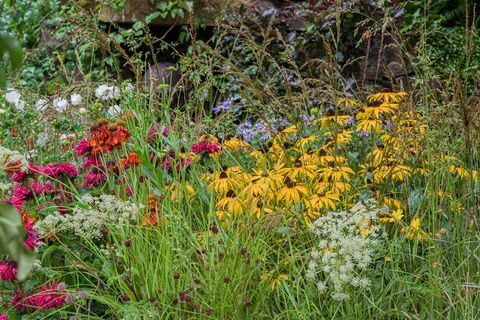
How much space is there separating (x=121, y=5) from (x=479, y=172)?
502 centimetres

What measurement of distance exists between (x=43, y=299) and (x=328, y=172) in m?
1.40

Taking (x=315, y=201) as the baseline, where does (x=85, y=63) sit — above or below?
below

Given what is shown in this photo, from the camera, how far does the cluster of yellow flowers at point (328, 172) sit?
3457 mm

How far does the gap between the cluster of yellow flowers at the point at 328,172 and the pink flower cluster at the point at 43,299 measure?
2.62 feet

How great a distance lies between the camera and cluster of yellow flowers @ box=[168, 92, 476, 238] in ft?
11.3

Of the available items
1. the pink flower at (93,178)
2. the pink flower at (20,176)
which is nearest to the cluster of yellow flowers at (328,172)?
the pink flower at (93,178)

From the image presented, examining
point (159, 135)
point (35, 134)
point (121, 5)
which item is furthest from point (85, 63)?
point (159, 135)

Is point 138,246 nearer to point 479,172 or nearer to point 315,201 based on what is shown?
point 315,201

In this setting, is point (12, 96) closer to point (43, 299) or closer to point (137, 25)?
point (43, 299)

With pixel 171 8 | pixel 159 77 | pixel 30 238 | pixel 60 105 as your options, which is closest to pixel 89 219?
pixel 30 238

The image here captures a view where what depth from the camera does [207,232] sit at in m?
3.32

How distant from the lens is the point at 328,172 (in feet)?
11.9

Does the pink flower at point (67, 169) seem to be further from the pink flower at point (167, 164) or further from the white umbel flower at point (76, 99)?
the white umbel flower at point (76, 99)

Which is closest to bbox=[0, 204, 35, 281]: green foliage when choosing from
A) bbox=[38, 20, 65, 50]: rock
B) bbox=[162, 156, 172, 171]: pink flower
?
bbox=[162, 156, 172, 171]: pink flower
